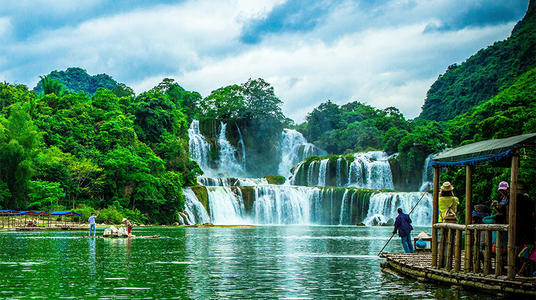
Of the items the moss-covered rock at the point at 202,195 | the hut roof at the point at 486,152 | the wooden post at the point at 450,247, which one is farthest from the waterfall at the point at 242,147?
the wooden post at the point at 450,247

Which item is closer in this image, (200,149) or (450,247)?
(450,247)

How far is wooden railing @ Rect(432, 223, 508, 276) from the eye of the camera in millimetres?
9531

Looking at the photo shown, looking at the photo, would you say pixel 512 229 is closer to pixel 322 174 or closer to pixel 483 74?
pixel 322 174

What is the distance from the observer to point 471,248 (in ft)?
33.8

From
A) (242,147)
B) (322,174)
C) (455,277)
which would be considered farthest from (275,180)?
(455,277)

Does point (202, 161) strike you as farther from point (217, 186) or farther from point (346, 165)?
point (346, 165)

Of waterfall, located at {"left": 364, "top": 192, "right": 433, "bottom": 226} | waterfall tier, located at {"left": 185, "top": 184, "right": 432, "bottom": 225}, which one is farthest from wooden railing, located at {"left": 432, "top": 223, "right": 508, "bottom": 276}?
waterfall tier, located at {"left": 185, "top": 184, "right": 432, "bottom": 225}

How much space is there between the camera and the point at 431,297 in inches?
379

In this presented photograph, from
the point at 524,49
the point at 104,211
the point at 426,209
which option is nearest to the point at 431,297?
the point at 104,211

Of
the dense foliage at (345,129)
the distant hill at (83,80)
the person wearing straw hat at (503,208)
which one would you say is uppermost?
the distant hill at (83,80)

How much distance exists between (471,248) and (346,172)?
165 feet

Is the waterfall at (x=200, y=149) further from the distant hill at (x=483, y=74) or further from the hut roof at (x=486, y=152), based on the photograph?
the hut roof at (x=486, y=152)

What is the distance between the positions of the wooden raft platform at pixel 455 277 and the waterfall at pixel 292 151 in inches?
2362

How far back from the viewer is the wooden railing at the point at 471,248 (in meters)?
9.53
